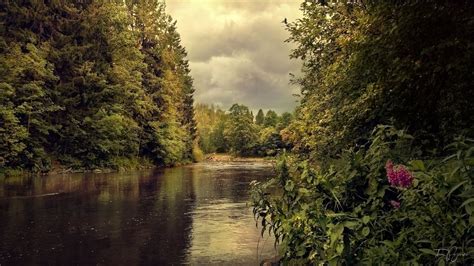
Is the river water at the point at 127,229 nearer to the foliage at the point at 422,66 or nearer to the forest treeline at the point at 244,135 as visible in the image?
the foliage at the point at 422,66

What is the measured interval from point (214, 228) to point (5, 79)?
2721cm

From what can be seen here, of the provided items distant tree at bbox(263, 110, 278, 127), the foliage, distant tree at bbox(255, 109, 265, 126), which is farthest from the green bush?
distant tree at bbox(255, 109, 265, 126)

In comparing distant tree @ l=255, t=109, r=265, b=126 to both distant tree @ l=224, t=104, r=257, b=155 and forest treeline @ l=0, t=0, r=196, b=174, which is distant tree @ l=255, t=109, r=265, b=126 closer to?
distant tree @ l=224, t=104, r=257, b=155

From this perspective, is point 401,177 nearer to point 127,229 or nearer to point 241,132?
point 127,229

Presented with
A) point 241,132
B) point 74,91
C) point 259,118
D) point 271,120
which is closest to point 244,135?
point 241,132

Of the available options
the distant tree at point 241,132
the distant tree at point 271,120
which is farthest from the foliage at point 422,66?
the distant tree at point 271,120

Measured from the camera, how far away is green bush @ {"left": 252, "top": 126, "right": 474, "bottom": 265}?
3.70 metres

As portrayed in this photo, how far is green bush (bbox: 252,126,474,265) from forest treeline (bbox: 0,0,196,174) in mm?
31946

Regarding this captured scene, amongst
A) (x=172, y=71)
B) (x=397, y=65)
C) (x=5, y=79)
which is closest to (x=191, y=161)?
(x=172, y=71)

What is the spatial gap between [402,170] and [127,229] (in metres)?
11.4

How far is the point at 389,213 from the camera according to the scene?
15.0 ft

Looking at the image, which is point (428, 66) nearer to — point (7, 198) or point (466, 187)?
point (466, 187)

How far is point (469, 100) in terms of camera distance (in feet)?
18.4

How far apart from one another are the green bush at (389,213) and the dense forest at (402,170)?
0.01 m
